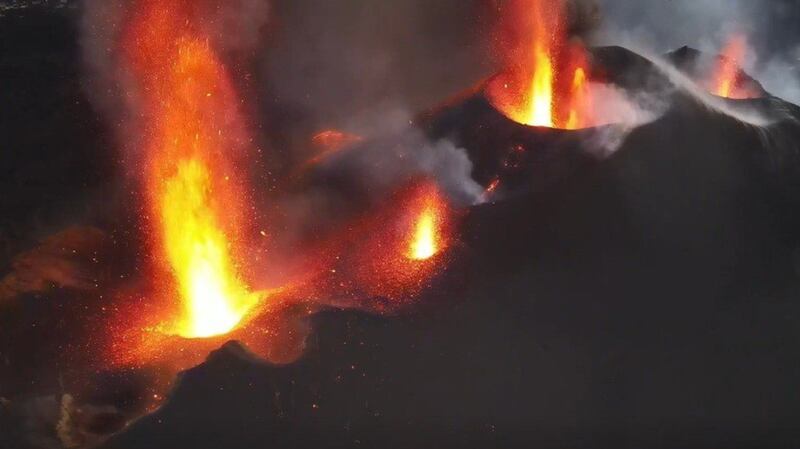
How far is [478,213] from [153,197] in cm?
482

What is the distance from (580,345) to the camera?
671 cm

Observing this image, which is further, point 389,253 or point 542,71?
point 542,71

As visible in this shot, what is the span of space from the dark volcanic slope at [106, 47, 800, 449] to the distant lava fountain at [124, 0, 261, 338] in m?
2.11

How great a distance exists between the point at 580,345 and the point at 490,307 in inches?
32.4

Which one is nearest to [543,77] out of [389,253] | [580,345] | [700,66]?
[700,66]

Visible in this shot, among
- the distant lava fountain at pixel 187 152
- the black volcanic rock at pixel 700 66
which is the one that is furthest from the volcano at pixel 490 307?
the black volcanic rock at pixel 700 66

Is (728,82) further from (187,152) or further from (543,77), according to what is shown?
(187,152)

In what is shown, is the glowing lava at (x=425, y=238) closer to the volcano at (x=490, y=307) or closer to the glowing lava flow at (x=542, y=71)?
the volcano at (x=490, y=307)

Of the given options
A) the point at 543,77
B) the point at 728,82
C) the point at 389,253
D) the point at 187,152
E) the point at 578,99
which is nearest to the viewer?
the point at 389,253

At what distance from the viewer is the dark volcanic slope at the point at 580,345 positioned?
6215 mm

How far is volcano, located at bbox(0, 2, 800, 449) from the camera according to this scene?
6.27 m

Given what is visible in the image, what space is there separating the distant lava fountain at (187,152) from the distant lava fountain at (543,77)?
3.62 meters

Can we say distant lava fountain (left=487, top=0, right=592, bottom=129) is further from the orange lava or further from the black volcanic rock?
the orange lava

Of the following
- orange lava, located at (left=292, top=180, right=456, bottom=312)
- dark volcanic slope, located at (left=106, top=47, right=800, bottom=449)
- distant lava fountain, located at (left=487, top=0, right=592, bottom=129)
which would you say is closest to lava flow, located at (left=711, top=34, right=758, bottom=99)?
distant lava fountain, located at (left=487, top=0, right=592, bottom=129)
